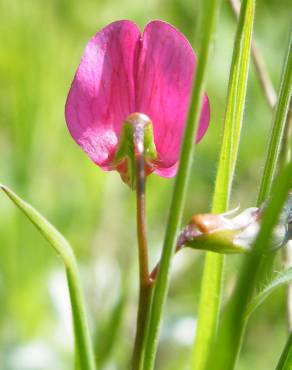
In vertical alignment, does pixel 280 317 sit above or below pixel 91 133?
below

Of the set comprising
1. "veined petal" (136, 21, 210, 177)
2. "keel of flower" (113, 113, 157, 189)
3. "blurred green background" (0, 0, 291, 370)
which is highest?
"veined petal" (136, 21, 210, 177)

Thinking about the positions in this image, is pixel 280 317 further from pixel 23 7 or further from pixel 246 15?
pixel 246 15

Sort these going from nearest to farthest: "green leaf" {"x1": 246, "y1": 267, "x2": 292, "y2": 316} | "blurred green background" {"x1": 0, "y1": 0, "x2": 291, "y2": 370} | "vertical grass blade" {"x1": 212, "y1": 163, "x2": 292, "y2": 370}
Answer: "vertical grass blade" {"x1": 212, "y1": 163, "x2": 292, "y2": 370}
"green leaf" {"x1": 246, "y1": 267, "x2": 292, "y2": 316}
"blurred green background" {"x1": 0, "y1": 0, "x2": 291, "y2": 370}

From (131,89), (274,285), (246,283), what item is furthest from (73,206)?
(246,283)

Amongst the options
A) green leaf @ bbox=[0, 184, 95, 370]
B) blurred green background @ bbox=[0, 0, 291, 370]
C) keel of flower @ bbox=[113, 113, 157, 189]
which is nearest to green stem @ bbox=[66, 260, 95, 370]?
green leaf @ bbox=[0, 184, 95, 370]

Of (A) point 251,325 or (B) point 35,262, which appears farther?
(A) point 251,325

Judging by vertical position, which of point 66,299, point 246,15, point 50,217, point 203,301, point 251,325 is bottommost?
point 251,325

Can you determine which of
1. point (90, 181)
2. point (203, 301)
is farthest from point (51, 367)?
point (203, 301)

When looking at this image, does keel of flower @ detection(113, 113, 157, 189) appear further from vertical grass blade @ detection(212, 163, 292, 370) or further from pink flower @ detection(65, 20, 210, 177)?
vertical grass blade @ detection(212, 163, 292, 370)
